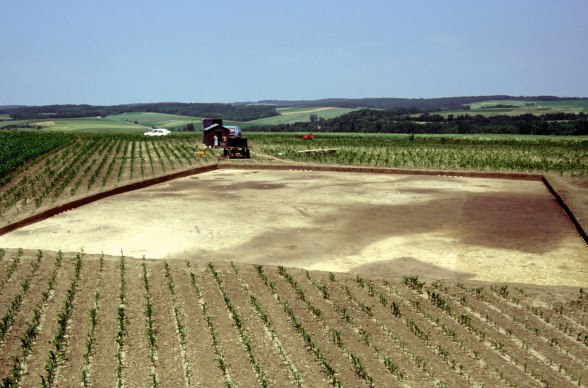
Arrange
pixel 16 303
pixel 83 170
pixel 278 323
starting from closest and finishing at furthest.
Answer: pixel 278 323
pixel 16 303
pixel 83 170

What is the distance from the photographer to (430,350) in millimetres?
7594

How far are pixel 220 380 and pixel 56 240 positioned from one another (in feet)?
28.7

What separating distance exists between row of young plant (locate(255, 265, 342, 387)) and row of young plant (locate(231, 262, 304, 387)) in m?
0.36

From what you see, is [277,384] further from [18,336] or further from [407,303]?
[18,336]

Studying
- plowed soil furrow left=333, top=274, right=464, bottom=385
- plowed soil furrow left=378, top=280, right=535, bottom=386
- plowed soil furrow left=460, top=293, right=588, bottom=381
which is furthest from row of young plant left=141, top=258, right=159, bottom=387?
plowed soil furrow left=460, top=293, right=588, bottom=381

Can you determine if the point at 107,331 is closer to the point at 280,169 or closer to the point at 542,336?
the point at 542,336

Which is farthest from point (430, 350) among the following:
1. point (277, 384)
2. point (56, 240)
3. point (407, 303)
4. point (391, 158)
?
point (391, 158)

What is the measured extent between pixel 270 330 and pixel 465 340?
304cm

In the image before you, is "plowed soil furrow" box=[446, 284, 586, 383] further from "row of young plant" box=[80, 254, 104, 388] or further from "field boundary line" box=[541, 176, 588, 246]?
"field boundary line" box=[541, 176, 588, 246]

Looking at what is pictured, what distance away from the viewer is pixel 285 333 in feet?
26.6

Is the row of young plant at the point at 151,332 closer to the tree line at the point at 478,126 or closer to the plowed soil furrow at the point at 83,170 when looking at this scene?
the plowed soil furrow at the point at 83,170

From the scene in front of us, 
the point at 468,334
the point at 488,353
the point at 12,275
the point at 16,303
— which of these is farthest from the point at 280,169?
the point at 488,353

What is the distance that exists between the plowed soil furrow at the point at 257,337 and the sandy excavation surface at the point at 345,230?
190 cm

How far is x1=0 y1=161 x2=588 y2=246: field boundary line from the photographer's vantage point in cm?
1567
